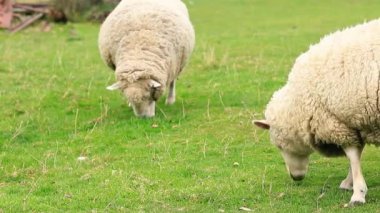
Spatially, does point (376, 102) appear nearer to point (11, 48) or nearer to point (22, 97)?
point (22, 97)

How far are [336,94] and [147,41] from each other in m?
4.97

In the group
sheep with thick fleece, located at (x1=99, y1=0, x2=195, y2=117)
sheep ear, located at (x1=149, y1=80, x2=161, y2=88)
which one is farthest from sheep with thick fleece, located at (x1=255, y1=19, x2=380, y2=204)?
sheep with thick fleece, located at (x1=99, y1=0, x2=195, y2=117)

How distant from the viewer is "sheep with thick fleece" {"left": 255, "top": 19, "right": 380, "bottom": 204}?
278 inches

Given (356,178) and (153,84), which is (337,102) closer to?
(356,178)

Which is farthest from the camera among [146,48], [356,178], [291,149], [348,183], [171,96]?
[171,96]

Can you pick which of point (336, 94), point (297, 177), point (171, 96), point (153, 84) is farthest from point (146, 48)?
point (336, 94)

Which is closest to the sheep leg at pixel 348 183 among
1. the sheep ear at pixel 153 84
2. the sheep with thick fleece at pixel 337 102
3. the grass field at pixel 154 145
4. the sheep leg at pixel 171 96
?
the sheep with thick fleece at pixel 337 102

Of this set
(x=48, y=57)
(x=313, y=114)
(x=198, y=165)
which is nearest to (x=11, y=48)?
(x=48, y=57)

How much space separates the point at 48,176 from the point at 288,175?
8.16ft

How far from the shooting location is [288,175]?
335 inches

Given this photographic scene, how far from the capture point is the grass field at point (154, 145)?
25.1ft

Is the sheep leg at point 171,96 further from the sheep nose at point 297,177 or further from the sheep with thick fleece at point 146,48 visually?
the sheep nose at point 297,177

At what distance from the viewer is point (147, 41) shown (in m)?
11.7

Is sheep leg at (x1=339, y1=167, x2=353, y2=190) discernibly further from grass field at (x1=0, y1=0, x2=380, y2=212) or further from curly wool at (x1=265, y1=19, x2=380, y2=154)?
curly wool at (x1=265, y1=19, x2=380, y2=154)
